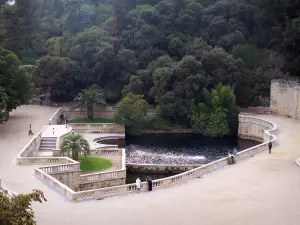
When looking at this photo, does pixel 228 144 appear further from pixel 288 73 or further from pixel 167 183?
pixel 167 183

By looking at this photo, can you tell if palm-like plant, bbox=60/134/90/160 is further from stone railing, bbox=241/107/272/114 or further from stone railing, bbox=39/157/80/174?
stone railing, bbox=241/107/272/114

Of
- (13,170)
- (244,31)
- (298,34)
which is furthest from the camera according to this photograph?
(244,31)

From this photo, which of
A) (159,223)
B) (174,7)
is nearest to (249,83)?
(174,7)

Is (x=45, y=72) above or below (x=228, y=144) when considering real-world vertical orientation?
above

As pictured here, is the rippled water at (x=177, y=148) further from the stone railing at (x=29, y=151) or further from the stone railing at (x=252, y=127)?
the stone railing at (x=29, y=151)

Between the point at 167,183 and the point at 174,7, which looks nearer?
the point at 167,183

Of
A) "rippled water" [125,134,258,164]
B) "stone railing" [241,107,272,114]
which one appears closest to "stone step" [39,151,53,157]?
"rippled water" [125,134,258,164]

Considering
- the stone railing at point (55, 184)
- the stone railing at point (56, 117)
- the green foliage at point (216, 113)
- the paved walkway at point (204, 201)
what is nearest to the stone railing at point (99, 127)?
the stone railing at point (56, 117)

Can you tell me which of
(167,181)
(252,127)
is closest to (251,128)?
(252,127)
